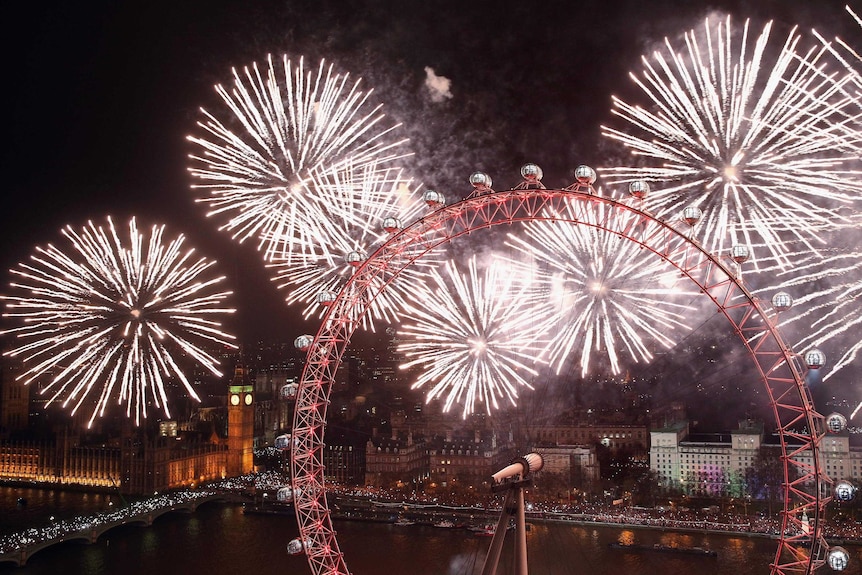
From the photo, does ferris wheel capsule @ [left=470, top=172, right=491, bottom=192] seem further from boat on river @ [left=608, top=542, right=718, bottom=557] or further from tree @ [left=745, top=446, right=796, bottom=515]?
tree @ [left=745, top=446, right=796, bottom=515]

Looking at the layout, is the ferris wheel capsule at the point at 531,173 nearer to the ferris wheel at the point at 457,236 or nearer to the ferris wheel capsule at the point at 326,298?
the ferris wheel at the point at 457,236

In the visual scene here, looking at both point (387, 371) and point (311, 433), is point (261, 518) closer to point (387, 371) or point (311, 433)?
point (387, 371)

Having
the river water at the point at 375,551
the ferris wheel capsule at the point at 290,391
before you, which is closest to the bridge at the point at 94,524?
the river water at the point at 375,551

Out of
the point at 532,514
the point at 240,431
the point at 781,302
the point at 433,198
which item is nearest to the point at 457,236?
the point at 433,198

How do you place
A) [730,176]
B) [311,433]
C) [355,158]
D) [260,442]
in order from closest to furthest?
1. [311,433]
2. [730,176]
3. [355,158]
4. [260,442]

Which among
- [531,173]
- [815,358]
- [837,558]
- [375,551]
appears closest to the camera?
[837,558]

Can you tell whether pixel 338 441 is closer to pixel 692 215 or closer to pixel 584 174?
pixel 584 174

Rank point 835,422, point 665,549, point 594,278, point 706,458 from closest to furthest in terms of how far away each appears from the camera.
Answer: point 835,422
point 594,278
point 665,549
point 706,458

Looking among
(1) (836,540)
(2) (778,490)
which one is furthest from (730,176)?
(2) (778,490)
